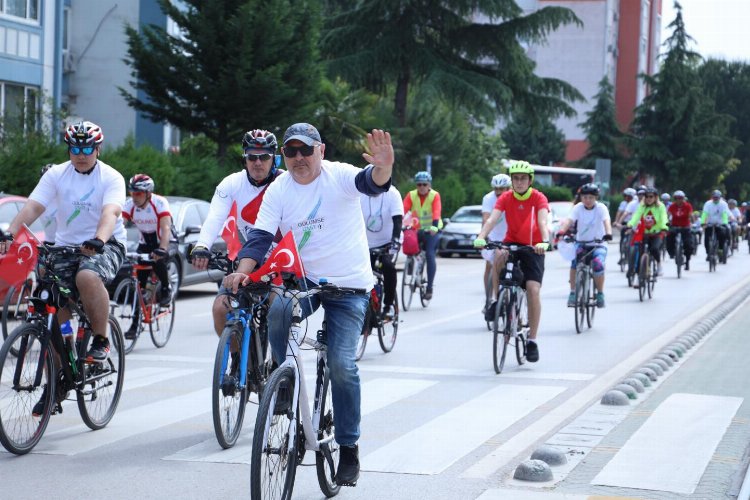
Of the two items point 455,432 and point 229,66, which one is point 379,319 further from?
point 229,66

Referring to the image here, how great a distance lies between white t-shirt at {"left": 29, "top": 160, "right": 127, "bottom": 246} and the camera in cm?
776

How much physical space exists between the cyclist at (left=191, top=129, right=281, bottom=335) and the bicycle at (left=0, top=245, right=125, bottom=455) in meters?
0.84

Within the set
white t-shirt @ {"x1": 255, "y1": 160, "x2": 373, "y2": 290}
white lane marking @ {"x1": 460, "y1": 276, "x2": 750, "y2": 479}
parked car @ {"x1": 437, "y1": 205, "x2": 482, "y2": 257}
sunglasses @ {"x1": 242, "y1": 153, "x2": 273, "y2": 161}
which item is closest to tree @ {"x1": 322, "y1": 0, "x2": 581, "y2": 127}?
parked car @ {"x1": 437, "y1": 205, "x2": 482, "y2": 257}

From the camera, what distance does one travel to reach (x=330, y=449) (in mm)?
5840

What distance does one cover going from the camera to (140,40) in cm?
2908

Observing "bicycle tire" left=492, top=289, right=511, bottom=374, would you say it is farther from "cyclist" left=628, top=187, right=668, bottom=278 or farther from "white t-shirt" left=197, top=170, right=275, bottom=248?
"cyclist" left=628, top=187, right=668, bottom=278

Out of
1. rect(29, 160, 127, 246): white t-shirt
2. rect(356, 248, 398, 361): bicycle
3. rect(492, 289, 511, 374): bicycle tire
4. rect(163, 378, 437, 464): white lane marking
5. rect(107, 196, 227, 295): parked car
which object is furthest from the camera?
rect(107, 196, 227, 295): parked car

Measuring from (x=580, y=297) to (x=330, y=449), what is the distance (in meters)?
9.42

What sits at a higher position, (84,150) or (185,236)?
(84,150)

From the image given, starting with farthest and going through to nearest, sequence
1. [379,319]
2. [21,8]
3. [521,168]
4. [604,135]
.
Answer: [604,135] → [21,8] → [379,319] → [521,168]

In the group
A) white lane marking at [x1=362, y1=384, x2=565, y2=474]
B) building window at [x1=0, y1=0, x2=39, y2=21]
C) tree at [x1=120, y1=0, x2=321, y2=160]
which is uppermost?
building window at [x1=0, y1=0, x2=39, y2=21]

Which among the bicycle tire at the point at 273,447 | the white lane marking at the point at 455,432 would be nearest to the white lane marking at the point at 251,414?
the white lane marking at the point at 455,432

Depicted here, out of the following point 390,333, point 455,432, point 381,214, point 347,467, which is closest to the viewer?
point 347,467

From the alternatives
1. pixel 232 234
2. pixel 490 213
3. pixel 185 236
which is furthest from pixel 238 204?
pixel 185 236
